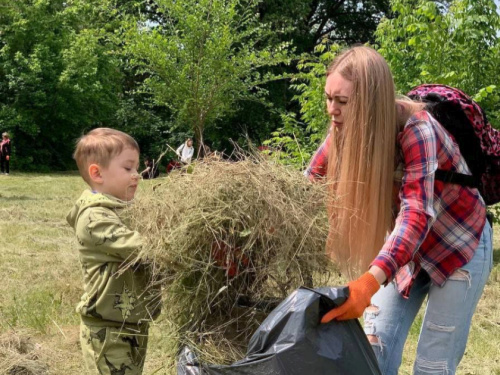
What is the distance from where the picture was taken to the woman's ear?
106 inches

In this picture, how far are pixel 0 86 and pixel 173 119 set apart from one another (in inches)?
282

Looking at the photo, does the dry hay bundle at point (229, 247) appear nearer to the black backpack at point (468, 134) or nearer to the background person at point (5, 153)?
the black backpack at point (468, 134)

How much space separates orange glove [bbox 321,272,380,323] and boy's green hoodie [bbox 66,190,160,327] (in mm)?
764

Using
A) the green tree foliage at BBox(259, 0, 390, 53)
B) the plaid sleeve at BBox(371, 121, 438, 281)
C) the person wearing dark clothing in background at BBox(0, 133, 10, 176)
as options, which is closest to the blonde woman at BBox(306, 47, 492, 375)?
the plaid sleeve at BBox(371, 121, 438, 281)

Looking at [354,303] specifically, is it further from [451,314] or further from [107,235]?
[107,235]

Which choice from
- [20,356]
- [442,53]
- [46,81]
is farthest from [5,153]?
[20,356]

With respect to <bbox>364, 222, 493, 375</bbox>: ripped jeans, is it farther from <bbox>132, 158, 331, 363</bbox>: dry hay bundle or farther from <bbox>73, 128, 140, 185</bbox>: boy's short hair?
<bbox>73, 128, 140, 185</bbox>: boy's short hair

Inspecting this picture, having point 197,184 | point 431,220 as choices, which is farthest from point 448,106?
point 197,184

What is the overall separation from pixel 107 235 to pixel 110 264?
138mm

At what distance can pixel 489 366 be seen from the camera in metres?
4.23

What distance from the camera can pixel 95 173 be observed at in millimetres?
2689

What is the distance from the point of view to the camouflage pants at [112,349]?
8.42 feet

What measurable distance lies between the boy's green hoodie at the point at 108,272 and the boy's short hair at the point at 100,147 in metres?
0.18

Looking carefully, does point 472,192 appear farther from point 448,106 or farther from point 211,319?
point 211,319
